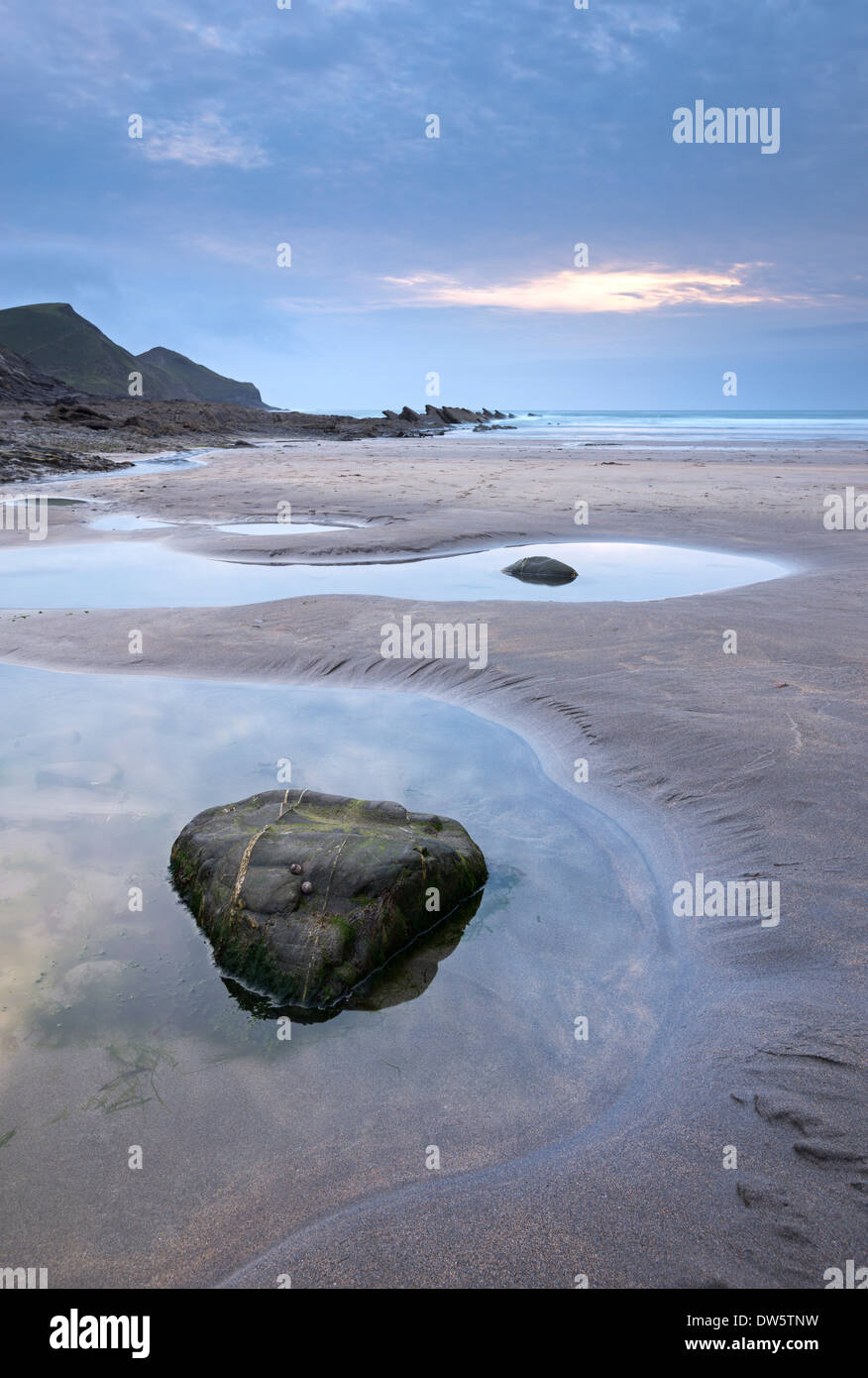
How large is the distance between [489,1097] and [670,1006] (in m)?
0.87

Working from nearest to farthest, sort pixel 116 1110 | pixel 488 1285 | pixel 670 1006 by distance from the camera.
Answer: pixel 488 1285, pixel 116 1110, pixel 670 1006

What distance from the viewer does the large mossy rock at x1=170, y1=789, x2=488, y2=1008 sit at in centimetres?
334

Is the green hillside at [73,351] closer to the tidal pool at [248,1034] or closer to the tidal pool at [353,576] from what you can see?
the tidal pool at [353,576]

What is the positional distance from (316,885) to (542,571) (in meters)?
7.43

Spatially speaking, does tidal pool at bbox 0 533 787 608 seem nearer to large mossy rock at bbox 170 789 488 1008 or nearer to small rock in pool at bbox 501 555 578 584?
small rock in pool at bbox 501 555 578 584

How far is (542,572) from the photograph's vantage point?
1034 cm

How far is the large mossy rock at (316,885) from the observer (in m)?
3.34

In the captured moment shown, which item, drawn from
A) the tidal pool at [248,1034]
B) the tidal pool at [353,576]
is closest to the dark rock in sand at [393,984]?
the tidal pool at [248,1034]

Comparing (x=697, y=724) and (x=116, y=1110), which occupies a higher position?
(x=697, y=724)

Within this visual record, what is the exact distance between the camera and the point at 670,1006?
10.5ft

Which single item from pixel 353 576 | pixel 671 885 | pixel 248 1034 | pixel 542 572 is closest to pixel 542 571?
pixel 542 572

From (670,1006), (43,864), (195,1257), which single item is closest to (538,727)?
(670,1006)

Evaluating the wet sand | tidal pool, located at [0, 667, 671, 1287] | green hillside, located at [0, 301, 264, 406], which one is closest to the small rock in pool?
the wet sand

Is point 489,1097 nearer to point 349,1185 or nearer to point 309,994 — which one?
point 349,1185
